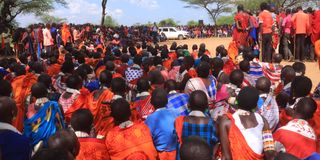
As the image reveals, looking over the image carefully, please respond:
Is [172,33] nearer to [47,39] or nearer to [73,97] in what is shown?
[47,39]

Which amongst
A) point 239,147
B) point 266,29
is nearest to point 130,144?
point 239,147

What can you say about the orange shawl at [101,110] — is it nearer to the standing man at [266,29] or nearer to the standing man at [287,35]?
the standing man at [266,29]

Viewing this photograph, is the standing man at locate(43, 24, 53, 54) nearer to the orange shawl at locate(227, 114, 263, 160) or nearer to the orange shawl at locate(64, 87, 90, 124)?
the orange shawl at locate(64, 87, 90, 124)

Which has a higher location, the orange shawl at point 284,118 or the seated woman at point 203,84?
the seated woman at point 203,84

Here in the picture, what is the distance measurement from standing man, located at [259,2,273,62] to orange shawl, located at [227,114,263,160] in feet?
26.6

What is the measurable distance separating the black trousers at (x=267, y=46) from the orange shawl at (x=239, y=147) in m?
8.20

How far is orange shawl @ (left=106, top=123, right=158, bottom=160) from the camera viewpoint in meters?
3.59

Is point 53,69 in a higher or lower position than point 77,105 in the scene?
higher

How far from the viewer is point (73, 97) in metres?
5.34

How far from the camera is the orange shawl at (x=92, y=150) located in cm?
349

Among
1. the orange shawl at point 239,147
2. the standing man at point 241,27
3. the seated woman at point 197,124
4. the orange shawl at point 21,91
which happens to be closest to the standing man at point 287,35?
the standing man at point 241,27

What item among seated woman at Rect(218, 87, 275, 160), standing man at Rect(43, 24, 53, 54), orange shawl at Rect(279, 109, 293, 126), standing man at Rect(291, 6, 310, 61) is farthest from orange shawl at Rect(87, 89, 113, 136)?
standing man at Rect(43, 24, 53, 54)

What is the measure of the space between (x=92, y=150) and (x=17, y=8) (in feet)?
84.7

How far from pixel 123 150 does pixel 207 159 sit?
1.15 meters
